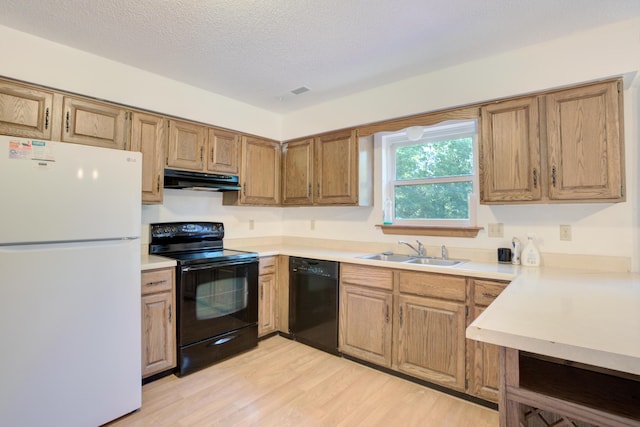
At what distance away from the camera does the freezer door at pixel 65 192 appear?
5.32 ft

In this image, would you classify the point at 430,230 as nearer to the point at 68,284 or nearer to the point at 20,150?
the point at 68,284

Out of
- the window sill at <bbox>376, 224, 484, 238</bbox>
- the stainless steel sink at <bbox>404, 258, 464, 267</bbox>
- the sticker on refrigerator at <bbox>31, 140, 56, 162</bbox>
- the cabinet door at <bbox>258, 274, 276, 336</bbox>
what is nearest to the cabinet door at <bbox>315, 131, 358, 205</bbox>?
the window sill at <bbox>376, 224, 484, 238</bbox>

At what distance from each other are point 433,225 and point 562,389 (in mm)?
1930

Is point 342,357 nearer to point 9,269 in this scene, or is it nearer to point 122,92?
point 9,269

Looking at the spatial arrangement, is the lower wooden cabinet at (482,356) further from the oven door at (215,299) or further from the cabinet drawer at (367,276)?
the oven door at (215,299)

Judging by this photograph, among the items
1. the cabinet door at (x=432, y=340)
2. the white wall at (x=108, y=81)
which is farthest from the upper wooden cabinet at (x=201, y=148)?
the cabinet door at (x=432, y=340)

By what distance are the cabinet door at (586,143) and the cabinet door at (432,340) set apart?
40.7 inches

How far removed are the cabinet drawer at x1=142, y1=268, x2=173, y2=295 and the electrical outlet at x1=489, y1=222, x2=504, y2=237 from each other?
249 centimetres

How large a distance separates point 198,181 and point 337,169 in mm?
1298

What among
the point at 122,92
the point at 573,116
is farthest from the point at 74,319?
the point at 573,116

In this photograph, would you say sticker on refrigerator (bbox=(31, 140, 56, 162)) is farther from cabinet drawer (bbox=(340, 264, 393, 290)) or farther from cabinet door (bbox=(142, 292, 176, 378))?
cabinet drawer (bbox=(340, 264, 393, 290))

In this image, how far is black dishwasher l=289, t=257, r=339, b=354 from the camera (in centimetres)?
284

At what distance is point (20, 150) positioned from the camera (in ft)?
5.40

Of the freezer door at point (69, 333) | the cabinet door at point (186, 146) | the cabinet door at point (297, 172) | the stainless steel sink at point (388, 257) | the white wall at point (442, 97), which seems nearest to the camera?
the freezer door at point (69, 333)
